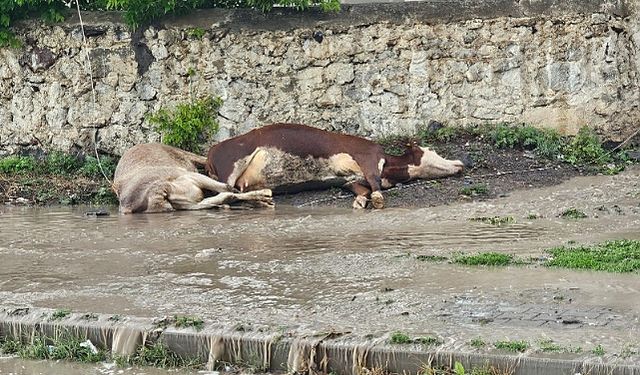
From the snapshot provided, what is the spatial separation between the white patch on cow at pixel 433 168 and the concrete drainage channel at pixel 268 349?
6.24 metres

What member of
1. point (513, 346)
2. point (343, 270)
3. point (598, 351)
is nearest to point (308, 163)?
point (343, 270)

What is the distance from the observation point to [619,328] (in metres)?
5.84

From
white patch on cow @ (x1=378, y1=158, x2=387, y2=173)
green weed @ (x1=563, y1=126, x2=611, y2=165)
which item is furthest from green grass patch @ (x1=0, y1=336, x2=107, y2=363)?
green weed @ (x1=563, y1=126, x2=611, y2=165)

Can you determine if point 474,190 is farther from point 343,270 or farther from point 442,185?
point 343,270

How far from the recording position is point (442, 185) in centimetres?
1195

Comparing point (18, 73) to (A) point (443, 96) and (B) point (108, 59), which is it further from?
(A) point (443, 96)

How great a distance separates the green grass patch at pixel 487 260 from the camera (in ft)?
25.5

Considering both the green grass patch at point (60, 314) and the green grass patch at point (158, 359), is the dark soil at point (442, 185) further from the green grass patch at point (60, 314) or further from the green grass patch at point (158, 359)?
the green grass patch at point (158, 359)

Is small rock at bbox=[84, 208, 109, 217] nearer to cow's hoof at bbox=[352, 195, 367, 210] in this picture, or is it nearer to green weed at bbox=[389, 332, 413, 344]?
cow's hoof at bbox=[352, 195, 367, 210]

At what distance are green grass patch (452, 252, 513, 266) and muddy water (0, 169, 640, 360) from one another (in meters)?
0.13

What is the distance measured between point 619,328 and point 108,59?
928cm

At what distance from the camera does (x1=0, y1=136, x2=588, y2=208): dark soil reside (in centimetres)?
1166

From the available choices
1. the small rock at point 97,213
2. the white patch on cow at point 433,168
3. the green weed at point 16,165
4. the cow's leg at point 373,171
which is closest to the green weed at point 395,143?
the white patch on cow at point 433,168

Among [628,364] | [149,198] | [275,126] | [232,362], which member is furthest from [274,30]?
[628,364]
